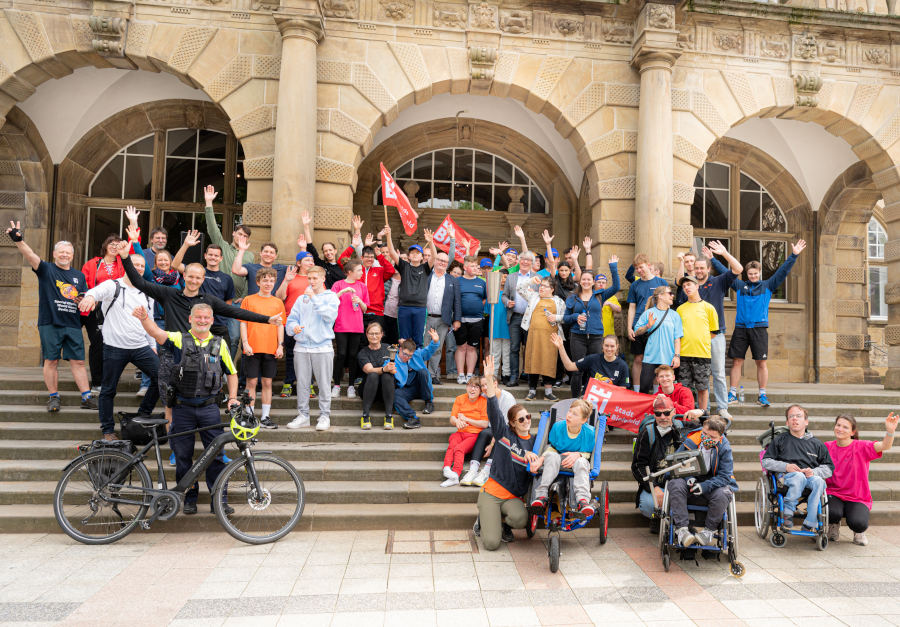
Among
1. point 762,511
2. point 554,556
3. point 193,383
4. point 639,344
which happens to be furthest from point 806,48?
point 193,383

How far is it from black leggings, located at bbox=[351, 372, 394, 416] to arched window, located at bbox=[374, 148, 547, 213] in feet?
20.4

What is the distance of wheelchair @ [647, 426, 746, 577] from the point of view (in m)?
4.54

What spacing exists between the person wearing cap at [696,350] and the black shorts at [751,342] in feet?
3.48

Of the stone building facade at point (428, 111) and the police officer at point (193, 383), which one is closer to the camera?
the police officer at point (193, 383)

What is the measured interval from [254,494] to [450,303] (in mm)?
3734

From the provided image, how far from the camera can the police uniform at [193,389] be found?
16.7 ft

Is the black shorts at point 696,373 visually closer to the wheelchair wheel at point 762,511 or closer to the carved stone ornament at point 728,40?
the wheelchair wheel at point 762,511

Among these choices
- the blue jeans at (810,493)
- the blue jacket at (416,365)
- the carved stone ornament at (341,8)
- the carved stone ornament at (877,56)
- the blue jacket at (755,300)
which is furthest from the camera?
the carved stone ornament at (877,56)

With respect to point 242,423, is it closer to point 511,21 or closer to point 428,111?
point 511,21

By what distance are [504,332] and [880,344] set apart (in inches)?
439

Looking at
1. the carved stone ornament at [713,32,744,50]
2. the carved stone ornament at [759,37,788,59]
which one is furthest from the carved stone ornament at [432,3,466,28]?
the carved stone ornament at [759,37,788,59]

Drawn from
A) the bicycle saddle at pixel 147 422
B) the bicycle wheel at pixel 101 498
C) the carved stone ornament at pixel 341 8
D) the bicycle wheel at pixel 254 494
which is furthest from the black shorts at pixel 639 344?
the carved stone ornament at pixel 341 8

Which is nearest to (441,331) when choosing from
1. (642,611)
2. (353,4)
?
(642,611)

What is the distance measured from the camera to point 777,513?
5121 mm
